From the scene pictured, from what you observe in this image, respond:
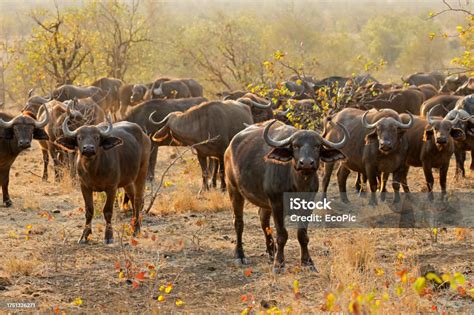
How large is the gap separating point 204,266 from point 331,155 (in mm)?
1965

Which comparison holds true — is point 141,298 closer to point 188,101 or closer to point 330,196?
point 330,196

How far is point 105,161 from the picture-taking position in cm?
951

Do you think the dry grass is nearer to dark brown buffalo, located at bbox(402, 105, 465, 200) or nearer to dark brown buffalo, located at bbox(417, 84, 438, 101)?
dark brown buffalo, located at bbox(402, 105, 465, 200)

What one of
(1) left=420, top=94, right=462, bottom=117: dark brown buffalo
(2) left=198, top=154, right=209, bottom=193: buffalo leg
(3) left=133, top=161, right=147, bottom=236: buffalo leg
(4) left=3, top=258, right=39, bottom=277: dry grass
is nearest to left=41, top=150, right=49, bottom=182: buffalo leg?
(2) left=198, top=154, right=209, bottom=193: buffalo leg

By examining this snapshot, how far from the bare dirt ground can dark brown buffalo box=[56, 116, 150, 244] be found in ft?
1.32

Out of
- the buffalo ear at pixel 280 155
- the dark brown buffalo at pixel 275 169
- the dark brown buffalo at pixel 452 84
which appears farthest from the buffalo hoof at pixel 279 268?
the dark brown buffalo at pixel 452 84

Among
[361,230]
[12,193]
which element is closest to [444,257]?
[361,230]

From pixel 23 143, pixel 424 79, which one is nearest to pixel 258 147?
pixel 23 143

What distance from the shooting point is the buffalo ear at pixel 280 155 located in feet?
24.7

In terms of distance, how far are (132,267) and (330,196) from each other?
17.7 feet

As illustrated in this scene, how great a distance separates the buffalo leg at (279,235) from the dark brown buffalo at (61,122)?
6.00 m

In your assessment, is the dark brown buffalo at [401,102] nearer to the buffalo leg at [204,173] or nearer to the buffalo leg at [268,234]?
the buffalo leg at [204,173]

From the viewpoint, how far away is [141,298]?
284 inches

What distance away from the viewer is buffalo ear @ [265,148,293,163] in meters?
7.54
